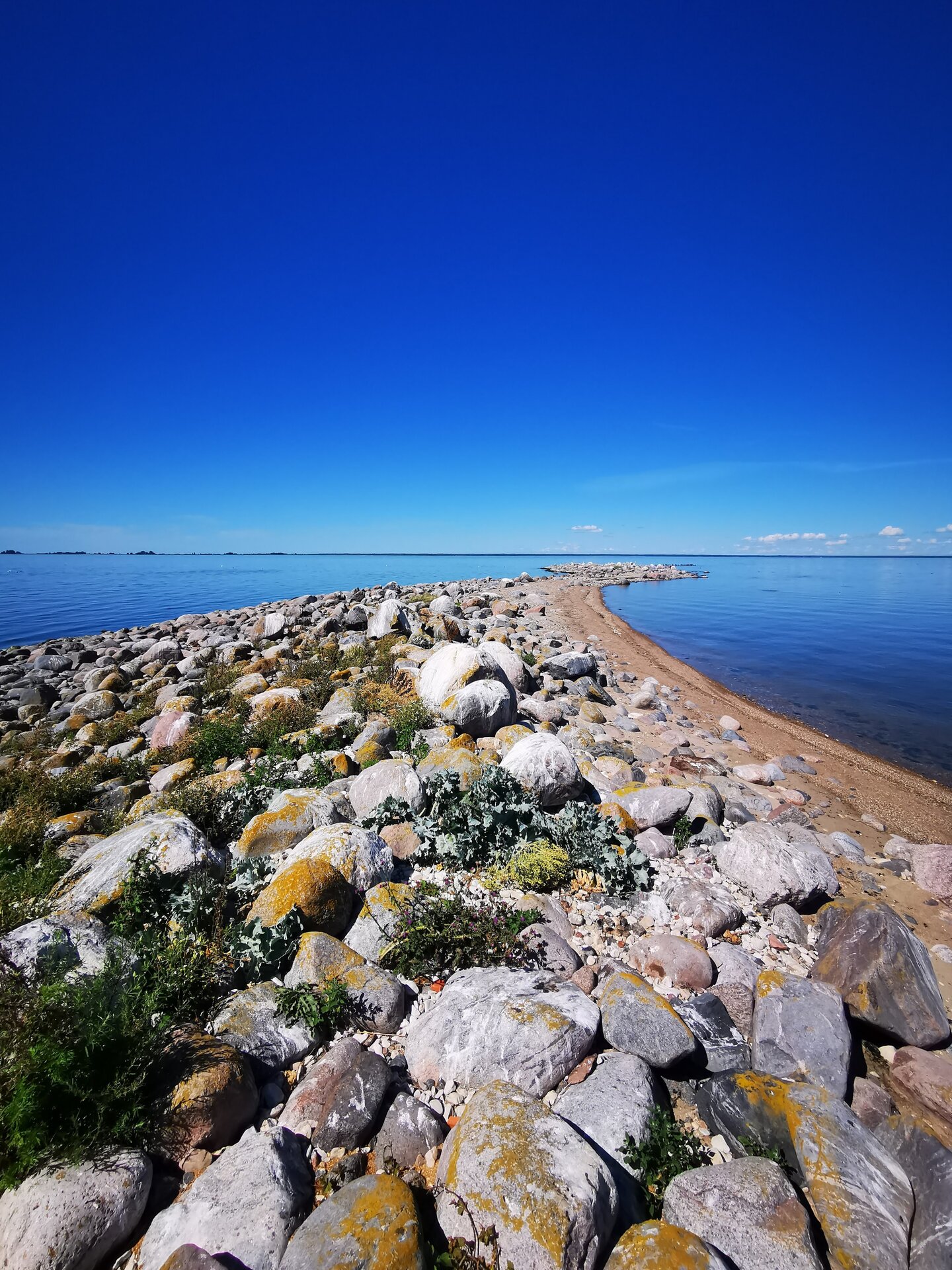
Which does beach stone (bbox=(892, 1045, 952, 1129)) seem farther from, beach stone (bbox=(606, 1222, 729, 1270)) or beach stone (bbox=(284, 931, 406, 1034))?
beach stone (bbox=(284, 931, 406, 1034))

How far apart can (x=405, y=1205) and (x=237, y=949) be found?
250 cm

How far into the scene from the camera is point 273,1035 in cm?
390

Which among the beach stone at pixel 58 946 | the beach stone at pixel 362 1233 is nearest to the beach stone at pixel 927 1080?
the beach stone at pixel 362 1233

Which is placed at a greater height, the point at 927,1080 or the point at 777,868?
the point at 777,868

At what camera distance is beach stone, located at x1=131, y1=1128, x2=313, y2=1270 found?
2676 mm

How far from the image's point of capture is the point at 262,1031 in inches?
153

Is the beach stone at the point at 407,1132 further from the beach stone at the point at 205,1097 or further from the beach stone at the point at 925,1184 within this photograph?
the beach stone at the point at 925,1184

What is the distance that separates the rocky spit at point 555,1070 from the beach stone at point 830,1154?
0.05ft

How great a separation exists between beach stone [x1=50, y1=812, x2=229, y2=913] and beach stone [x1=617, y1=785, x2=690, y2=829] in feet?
17.7

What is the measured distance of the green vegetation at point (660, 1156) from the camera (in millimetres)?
3102

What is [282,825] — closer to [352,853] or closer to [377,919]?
[352,853]

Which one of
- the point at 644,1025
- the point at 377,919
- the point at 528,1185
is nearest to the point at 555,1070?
the point at 644,1025

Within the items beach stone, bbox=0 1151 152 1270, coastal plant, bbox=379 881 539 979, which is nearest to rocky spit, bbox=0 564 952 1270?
beach stone, bbox=0 1151 152 1270

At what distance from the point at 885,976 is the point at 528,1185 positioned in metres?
3.61
